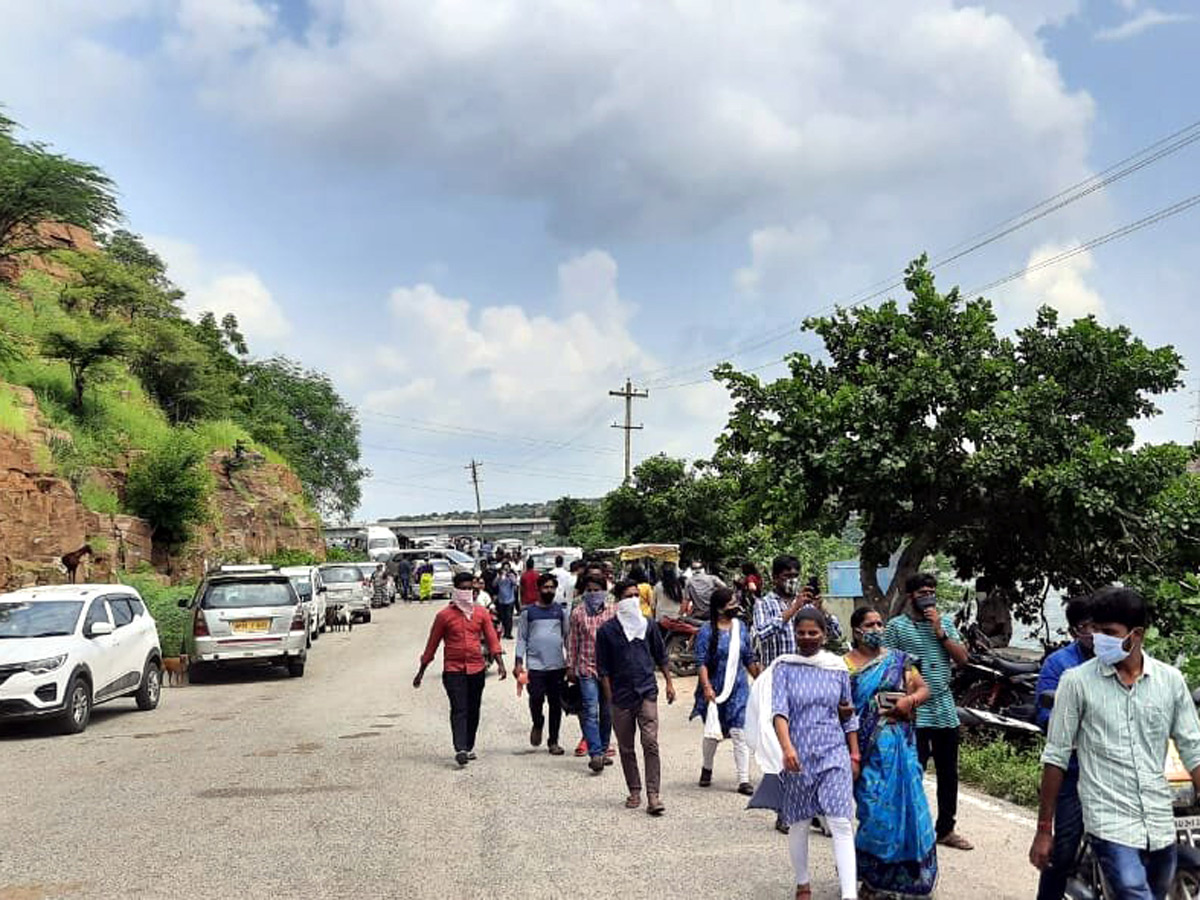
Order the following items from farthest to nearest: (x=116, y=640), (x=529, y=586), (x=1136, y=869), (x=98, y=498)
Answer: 1. (x=98, y=498)
2. (x=529, y=586)
3. (x=116, y=640)
4. (x=1136, y=869)

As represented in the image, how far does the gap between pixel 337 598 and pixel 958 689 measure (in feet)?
81.6

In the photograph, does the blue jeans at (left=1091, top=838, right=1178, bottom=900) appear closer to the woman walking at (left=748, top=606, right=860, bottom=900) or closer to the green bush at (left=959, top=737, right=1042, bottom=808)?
the woman walking at (left=748, top=606, right=860, bottom=900)

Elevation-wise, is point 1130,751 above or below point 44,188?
below

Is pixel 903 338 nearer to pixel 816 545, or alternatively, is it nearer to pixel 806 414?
pixel 806 414

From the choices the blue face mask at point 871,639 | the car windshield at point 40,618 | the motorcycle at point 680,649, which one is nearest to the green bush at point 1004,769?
the blue face mask at point 871,639

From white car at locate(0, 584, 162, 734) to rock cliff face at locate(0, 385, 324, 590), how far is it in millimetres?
8473

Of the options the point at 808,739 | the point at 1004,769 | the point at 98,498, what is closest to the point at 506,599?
the point at 98,498

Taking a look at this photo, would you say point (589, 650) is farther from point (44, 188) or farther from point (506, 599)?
point (44, 188)

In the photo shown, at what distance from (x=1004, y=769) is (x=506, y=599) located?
16.6 metres

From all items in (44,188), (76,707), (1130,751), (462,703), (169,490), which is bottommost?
(76,707)

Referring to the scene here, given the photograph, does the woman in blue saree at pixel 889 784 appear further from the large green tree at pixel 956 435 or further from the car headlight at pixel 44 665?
the car headlight at pixel 44 665

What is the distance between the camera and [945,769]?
22.6 feet

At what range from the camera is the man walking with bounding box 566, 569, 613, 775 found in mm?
10008

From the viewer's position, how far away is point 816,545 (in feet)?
89.9
